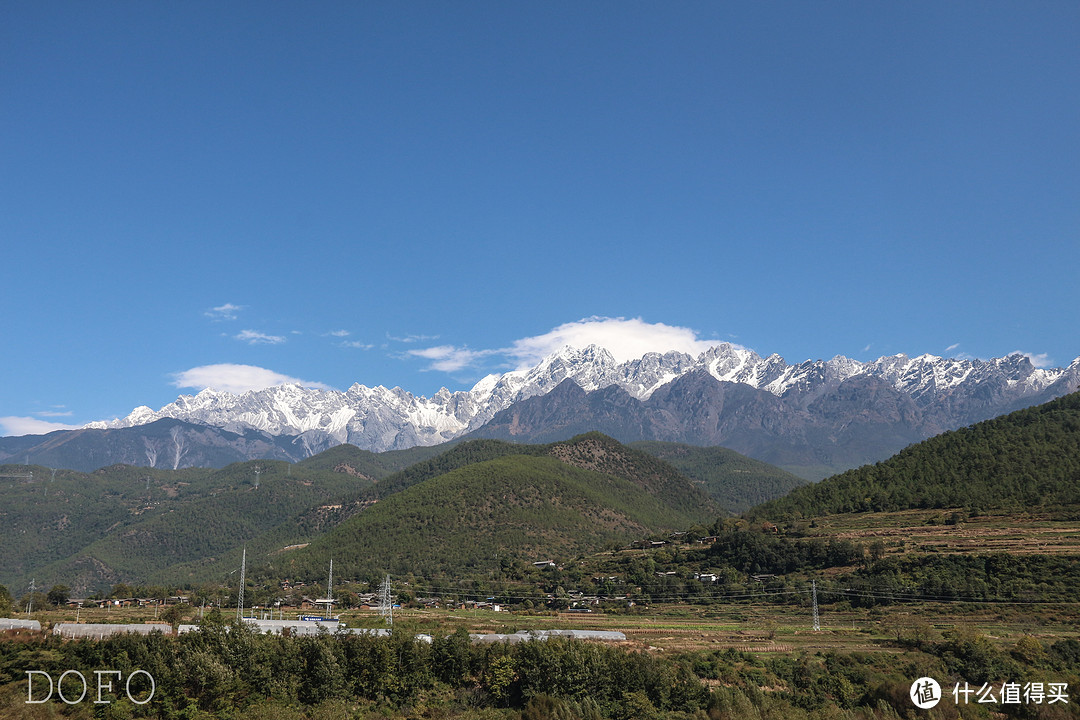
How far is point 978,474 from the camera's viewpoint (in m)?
128

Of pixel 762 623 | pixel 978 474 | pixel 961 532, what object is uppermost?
pixel 978 474

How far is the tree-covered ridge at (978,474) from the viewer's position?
117 m

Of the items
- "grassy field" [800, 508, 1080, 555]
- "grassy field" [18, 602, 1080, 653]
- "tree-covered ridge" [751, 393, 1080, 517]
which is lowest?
"grassy field" [18, 602, 1080, 653]

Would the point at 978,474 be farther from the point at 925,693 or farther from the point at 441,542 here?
the point at 441,542

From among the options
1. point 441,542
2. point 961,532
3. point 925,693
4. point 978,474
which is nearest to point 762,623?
point 961,532

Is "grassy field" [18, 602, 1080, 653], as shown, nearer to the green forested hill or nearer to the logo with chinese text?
the logo with chinese text

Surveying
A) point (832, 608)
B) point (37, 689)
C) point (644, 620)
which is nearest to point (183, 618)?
point (37, 689)

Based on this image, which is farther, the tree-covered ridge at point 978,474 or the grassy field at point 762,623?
the tree-covered ridge at point 978,474

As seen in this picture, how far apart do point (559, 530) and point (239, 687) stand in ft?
460

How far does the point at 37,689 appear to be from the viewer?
171 feet

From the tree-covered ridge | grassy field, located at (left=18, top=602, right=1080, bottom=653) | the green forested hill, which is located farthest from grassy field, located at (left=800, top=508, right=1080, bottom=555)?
the green forested hill

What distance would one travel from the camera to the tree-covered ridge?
117 m

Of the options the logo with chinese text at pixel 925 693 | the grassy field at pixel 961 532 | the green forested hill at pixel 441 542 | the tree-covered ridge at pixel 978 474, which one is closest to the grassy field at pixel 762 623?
the grassy field at pixel 961 532

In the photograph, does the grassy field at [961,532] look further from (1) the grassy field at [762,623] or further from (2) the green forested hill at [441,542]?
(2) the green forested hill at [441,542]
